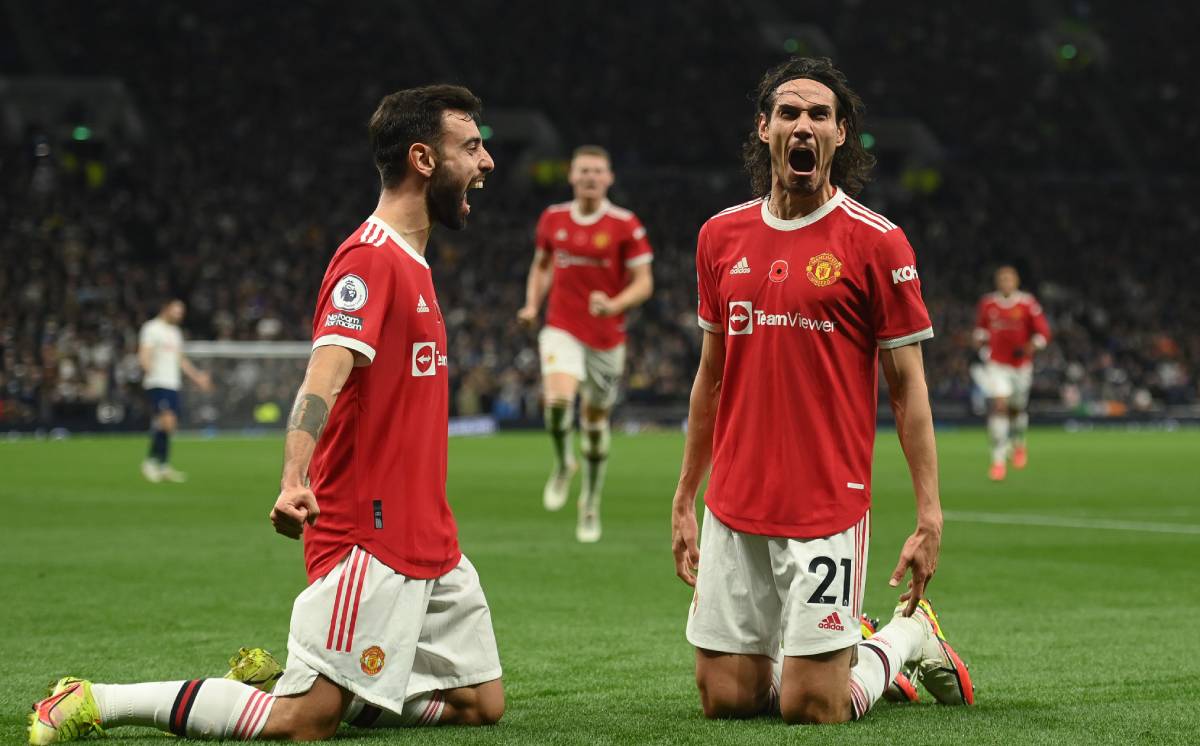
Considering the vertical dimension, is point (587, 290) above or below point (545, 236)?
below

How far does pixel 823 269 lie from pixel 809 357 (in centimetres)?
29

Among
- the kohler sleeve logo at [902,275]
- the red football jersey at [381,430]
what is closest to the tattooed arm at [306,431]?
the red football jersey at [381,430]

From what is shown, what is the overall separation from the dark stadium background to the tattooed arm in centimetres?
2674

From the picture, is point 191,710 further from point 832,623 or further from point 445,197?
point 832,623

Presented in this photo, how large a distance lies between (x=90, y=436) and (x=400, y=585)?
27.0 metres

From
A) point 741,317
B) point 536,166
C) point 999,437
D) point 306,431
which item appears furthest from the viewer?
point 536,166

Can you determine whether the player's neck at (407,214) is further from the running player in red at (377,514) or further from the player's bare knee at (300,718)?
the player's bare knee at (300,718)

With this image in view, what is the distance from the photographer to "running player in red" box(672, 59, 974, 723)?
5.05m

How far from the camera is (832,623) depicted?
5.02 meters

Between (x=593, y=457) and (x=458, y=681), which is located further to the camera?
(x=593, y=457)

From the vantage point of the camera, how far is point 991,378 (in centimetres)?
2131

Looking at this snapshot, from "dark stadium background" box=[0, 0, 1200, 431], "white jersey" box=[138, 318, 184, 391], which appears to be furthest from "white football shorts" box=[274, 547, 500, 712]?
"dark stadium background" box=[0, 0, 1200, 431]

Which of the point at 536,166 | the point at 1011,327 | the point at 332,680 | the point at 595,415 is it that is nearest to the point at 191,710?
the point at 332,680

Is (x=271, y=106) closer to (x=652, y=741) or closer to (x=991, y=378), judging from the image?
(x=991, y=378)
